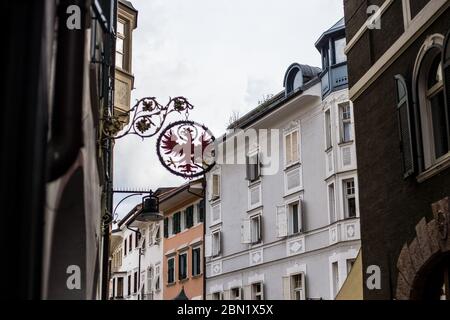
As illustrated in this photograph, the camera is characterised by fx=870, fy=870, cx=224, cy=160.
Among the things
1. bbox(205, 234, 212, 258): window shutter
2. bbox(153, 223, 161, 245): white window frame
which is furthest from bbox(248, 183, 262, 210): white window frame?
bbox(153, 223, 161, 245): white window frame

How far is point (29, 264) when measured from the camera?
3795 mm

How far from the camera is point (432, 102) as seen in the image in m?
8.89

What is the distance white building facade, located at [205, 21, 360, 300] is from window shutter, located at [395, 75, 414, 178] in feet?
6.98

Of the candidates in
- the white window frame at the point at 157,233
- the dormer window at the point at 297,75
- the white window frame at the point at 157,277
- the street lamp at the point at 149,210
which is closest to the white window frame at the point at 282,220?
the street lamp at the point at 149,210

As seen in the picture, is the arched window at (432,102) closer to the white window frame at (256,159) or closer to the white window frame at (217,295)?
the white window frame at (256,159)

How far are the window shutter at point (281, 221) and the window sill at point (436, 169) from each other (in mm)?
3664

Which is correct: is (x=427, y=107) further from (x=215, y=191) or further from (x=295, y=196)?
(x=215, y=191)

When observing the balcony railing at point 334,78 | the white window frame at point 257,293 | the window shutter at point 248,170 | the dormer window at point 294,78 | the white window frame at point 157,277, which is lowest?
the white window frame at point 257,293

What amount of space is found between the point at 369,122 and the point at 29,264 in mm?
7116

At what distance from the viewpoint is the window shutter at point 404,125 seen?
8.98 meters

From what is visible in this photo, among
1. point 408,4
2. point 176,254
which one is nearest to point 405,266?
point 408,4

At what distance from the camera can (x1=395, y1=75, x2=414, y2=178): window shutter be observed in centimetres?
898

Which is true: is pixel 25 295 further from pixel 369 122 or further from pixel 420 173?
pixel 369 122

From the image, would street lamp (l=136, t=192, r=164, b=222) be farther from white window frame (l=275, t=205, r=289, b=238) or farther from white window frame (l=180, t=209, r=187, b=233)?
white window frame (l=180, t=209, r=187, b=233)
